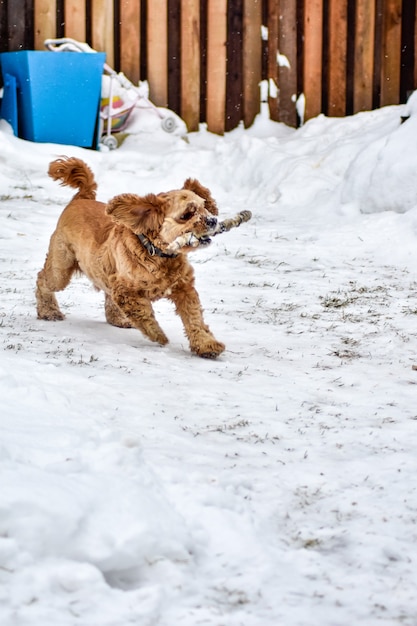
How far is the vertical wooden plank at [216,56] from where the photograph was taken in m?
10.4

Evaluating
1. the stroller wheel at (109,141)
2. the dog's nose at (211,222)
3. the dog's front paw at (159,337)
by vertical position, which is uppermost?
the dog's nose at (211,222)

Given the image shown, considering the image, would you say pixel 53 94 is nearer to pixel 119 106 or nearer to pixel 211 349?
pixel 119 106

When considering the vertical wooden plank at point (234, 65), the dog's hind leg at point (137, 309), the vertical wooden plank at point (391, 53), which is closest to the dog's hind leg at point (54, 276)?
the dog's hind leg at point (137, 309)

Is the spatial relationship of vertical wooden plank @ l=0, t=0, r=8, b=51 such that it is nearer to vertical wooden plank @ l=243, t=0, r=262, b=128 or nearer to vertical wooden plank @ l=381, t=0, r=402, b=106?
vertical wooden plank @ l=243, t=0, r=262, b=128

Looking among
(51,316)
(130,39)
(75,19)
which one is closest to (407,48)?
(130,39)

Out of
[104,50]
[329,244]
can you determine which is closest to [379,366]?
[329,244]

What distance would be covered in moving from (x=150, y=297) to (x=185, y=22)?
6.61 metres

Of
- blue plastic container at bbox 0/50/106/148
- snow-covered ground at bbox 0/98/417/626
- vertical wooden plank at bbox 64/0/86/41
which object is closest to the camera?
snow-covered ground at bbox 0/98/417/626

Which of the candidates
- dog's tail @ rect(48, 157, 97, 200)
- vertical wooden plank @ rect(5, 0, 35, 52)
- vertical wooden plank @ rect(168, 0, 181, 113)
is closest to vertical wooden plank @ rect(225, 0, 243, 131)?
vertical wooden plank @ rect(168, 0, 181, 113)

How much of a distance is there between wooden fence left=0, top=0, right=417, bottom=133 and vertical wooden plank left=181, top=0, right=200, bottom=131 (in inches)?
0.5

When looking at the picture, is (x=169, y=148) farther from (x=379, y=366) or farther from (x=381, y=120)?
(x=379, y=366)

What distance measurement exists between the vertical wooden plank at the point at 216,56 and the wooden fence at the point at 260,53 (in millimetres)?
12

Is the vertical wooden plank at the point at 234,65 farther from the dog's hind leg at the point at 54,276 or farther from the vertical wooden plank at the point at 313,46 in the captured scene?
the dog's hind leg at the point at 54,276

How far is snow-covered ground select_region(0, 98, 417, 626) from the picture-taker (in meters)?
2.04
